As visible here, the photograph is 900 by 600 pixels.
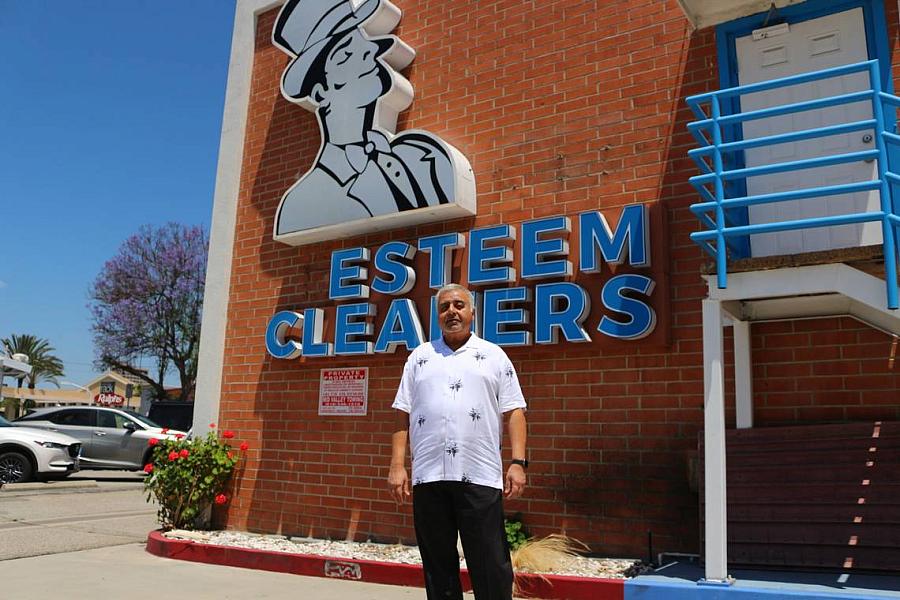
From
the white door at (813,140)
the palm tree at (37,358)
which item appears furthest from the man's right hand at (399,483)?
the palm tree at (37,358)

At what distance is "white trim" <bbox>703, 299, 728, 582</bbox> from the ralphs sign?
100 cm

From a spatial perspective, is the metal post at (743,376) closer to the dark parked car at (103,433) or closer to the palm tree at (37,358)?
the dark parked car at (103,433)

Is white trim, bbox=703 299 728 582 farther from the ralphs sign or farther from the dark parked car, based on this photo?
the dark parked car

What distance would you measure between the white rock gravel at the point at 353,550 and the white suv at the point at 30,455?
8.21 m

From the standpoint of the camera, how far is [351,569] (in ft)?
20.4

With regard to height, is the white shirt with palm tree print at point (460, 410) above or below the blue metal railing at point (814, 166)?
below

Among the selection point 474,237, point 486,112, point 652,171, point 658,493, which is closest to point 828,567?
point 658,493

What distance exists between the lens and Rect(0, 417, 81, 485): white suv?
14.4 metres

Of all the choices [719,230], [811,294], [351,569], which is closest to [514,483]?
[719,230]

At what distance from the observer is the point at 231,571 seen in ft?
21.7

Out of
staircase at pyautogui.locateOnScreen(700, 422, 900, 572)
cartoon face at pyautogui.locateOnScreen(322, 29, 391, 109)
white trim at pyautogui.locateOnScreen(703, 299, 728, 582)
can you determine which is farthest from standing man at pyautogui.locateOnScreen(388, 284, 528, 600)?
cartoon face at pyautogui.locateOnScreen(322, 29, 391, 109)

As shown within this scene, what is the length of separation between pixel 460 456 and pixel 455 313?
736 millimetres

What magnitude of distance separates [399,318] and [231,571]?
8.91 feet

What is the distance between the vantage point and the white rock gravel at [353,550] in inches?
219
